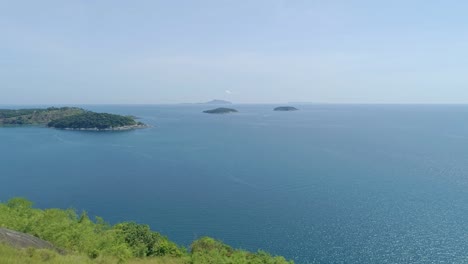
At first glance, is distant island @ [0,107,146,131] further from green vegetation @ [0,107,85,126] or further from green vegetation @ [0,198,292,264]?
green vegetation @ [0,198,292,264]

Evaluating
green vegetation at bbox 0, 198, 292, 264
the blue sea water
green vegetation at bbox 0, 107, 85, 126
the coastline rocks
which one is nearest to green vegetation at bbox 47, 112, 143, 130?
green vegetation at bbox 0, 107, 85, 126

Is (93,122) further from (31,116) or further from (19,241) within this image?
(19,241)

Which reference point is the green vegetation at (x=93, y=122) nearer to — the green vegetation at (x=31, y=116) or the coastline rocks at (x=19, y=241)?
the green vegetation at (x=31, y=116)

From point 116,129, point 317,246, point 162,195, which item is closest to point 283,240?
point 317,246

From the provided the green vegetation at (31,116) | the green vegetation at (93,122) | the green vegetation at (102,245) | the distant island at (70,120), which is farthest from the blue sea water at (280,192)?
the green vegetation at (31,116)

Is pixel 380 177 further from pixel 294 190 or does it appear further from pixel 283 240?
pixel 283 240

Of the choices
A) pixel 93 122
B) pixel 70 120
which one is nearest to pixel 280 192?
pixel 93 122

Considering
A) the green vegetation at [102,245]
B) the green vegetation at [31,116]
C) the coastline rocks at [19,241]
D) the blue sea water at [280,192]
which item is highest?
the green vegetation at [31,116]
